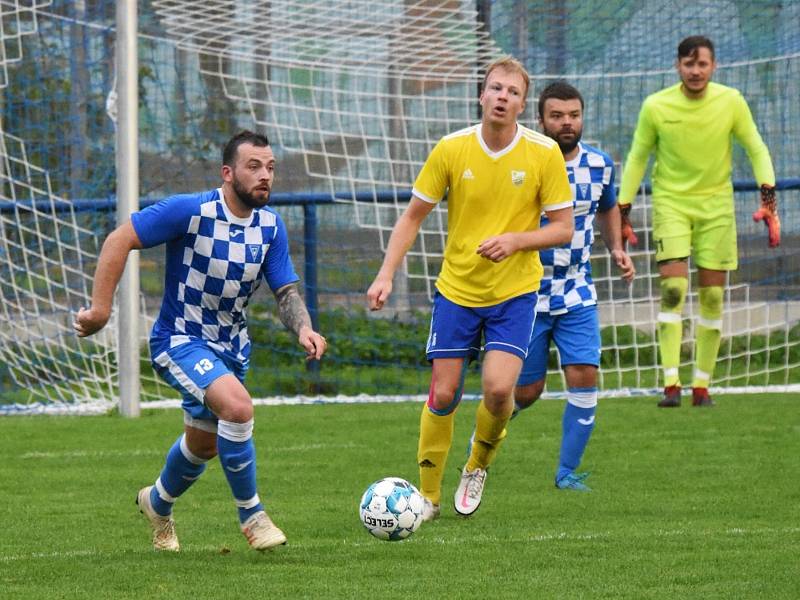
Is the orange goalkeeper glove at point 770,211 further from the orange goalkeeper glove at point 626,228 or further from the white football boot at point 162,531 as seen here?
the white football boot at point 162,531

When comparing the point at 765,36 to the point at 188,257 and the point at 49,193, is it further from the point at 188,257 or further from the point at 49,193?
the point at 188,257

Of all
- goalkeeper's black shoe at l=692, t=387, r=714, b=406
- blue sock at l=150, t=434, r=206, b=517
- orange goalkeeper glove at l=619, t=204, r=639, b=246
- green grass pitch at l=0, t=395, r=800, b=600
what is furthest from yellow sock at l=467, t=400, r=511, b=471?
goalkeeper's black shoe at l=692, t=387, r=714, b=406

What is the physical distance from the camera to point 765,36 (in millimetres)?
11039

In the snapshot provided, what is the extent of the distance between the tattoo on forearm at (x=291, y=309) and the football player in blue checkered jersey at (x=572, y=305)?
168 centimetres

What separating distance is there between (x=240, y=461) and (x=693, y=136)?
17.0 feet

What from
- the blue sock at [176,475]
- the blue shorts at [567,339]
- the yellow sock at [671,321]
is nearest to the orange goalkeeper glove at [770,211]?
the yellow sock at [671,321]

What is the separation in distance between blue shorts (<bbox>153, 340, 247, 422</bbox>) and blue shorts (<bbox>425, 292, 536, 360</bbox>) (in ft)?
2.92

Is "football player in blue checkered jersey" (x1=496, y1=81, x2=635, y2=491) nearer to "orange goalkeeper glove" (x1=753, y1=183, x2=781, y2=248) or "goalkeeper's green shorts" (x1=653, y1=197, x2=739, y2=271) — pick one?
"orange goalkeeper glove" (x1=753, y1=183, x2=781, y2=248)

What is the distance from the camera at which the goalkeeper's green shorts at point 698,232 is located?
966cm

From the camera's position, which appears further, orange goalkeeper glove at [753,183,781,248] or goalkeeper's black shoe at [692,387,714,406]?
goalkeeper's black shoe at [692,387,714,406]

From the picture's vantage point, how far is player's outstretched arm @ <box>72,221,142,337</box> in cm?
533

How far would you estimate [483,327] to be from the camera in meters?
6.20

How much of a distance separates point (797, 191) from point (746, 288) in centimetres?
83

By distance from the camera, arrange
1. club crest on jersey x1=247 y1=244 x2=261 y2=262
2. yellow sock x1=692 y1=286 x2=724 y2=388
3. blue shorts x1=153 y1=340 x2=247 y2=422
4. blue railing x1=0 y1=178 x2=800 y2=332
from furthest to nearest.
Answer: blue railing x1=0 y1=178 x2=800 y2=332, yellow sock x1=692 y1=286 x2=724 y2=388, club crest on jersey x1=247 y1=244 x2=261 y2=262, blue shorts x1=153 y1=340 x2=247 y2=422
